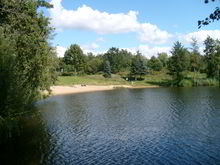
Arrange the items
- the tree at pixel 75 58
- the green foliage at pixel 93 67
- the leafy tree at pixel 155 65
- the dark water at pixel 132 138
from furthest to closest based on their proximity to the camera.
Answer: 1. the leafy tree at pixel 155 65
2. the green foliage at pixel 93 67
3. the tree at pixel 75 58
4. the dark water at pixel 132 138

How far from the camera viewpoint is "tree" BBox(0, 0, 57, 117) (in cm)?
1688

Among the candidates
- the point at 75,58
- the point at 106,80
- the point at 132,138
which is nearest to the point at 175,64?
the point at 106,80

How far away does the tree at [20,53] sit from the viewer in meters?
16.9

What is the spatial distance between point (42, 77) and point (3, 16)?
7830 millimetres

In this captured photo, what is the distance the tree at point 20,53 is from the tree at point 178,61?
6390 centimetres

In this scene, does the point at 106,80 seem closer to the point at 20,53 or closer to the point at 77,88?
the point at 77,88

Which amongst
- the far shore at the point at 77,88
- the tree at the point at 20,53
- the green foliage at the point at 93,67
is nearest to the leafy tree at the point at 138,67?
the far shore at the point at 77,88

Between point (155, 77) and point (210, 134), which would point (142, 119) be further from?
point (155, 77)

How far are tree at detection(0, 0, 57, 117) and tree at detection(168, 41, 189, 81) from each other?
63.9 meters

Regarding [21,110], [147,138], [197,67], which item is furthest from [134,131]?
[197,67]

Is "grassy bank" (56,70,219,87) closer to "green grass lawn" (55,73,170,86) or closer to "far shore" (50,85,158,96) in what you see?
"green grass lawn" (55,73,170,86)

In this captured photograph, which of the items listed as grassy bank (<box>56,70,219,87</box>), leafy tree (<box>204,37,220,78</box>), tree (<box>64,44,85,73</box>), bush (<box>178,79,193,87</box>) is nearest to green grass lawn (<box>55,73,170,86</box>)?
grassy bank (<box>56,70,219,87</box>)

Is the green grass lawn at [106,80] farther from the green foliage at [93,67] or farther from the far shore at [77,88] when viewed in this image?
the green foliage at [93,67]

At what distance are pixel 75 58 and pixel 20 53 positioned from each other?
8243 centimetres
